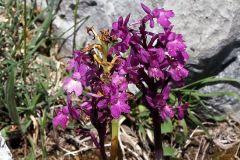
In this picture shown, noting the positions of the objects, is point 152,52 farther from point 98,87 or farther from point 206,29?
point 206,29

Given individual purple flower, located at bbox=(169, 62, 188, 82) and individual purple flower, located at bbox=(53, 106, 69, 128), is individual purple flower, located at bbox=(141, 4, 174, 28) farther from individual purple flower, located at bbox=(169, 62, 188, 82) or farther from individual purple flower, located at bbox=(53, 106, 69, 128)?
individual purple flower, located at bbox=(53, 106, 69, 128)

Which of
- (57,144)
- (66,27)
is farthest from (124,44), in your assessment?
(66,27)

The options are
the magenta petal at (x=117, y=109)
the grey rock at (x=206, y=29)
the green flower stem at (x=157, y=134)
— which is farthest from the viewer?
the grey rock at (x=206, y=29)

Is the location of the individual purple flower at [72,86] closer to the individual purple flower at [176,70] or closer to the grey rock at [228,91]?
the individual purple flower at [176,70]

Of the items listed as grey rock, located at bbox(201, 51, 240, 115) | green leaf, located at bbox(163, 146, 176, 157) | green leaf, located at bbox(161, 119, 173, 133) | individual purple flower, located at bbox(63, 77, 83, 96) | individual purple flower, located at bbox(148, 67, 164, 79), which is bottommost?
green leaf, located at bbox(163, 146, 176, 157)

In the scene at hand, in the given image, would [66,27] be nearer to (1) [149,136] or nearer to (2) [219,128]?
(1) [149,136]

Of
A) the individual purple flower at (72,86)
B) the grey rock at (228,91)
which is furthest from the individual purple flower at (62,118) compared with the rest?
the grey rock at (228,91)

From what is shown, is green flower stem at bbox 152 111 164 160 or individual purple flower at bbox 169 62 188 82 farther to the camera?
green flower stem at bbox 152 111 164 160

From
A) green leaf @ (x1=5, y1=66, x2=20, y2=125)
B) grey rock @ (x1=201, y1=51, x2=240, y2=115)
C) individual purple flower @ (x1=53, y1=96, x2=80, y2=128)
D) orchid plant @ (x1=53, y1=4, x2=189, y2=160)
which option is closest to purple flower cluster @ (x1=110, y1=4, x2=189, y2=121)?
orchid plant @ (x1=53, y1=4, x2=189, y2=160)

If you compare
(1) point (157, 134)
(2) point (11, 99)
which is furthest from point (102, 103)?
(2) point (11, 99)

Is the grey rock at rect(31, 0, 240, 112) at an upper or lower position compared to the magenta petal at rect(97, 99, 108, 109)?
upper

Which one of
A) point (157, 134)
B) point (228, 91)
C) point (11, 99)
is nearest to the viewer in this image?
point (157, 134)
